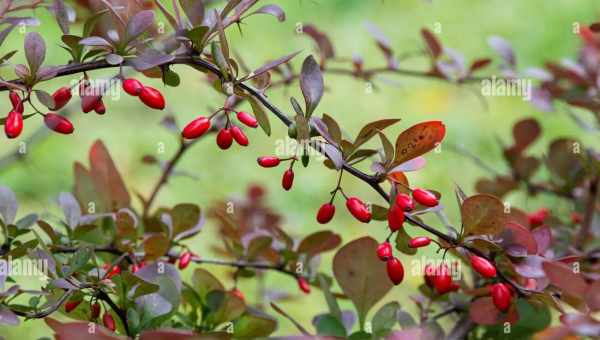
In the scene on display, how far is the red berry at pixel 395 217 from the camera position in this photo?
882 mm

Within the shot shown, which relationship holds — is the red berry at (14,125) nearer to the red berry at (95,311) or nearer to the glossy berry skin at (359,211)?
the red berry at (95,311)

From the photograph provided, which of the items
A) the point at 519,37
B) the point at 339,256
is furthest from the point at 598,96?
the point at 519,37

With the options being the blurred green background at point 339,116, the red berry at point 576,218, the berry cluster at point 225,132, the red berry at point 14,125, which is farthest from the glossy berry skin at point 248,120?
the blurred green background at point 339,116

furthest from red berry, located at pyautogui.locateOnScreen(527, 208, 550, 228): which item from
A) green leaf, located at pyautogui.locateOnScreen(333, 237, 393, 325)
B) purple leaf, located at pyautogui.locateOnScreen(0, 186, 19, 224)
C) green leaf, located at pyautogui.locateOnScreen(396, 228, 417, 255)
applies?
purple leaf, located at pyautogui.locateOnScreen(0, 186, 19, 224)

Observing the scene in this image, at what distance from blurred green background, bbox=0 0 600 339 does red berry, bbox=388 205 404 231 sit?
1801 mm

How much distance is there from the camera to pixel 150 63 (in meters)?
0.90

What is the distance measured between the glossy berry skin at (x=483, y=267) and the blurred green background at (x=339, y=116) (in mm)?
1752

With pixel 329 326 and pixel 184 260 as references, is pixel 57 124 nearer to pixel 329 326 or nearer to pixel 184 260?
pixel 184 260

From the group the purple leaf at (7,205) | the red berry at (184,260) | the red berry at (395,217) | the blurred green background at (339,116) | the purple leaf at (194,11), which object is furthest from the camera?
the blurred green background at (339,116)

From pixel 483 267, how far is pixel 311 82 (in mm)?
277

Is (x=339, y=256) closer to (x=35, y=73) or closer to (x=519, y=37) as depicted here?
(x=35, y=73)

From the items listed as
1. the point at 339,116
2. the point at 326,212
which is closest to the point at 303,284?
the point at 326,212

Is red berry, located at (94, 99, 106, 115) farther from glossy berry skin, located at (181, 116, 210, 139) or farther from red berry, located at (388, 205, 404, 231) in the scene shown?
red berry, located at (388, 205, 404, 231)

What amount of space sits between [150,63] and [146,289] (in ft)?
0.81
